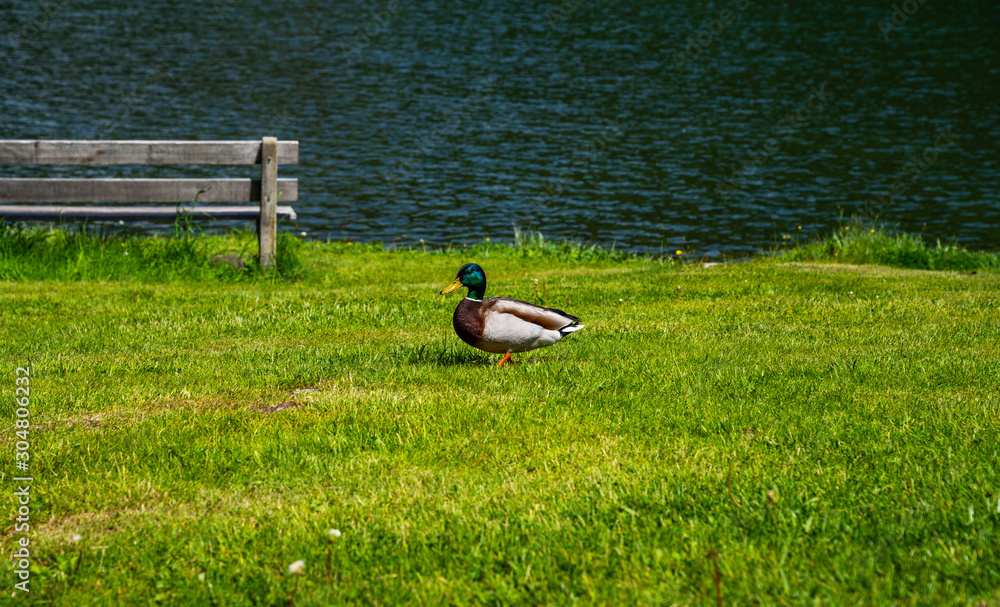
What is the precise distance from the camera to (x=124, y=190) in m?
12.7

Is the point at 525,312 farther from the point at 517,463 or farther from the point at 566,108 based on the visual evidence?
the point at 566,108

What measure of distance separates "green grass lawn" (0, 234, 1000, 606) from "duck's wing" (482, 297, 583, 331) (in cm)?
40

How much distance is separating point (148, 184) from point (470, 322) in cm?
736

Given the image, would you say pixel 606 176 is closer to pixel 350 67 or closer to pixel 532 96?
pixel 532 96

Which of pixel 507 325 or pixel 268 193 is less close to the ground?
pixel 268 193

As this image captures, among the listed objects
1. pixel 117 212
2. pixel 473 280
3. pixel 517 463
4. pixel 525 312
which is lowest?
pixel 517 463

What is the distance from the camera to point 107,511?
495 centimetres

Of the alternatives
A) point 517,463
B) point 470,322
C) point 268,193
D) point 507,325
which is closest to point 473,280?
point 470,322

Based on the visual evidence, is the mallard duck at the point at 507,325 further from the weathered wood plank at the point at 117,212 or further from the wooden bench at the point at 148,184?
the weathered wood plank at the point at 117,212

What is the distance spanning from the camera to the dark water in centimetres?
2256

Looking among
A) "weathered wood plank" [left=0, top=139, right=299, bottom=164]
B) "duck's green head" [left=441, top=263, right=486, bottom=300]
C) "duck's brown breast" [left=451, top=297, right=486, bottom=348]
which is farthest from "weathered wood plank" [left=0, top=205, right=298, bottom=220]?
"duck's brown breast" [left=451, top=297, right=486, bottom=348]

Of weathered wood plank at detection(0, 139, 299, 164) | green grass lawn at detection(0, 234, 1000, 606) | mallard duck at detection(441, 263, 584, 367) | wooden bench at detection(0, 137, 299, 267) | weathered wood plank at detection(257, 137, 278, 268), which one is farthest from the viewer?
weathered wood plank at detection(257, 137, 278, 268)

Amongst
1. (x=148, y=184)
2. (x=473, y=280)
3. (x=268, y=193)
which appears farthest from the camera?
(x=268, y=193)

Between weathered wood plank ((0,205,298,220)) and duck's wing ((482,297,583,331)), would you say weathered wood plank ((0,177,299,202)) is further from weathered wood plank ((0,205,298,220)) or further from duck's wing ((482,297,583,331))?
duck's wing ((482,297,583,331))
